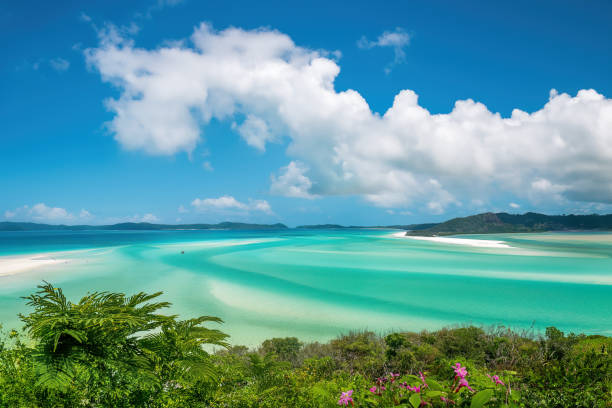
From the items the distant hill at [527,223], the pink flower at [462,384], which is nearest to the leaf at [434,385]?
the pink flower at [462,384]

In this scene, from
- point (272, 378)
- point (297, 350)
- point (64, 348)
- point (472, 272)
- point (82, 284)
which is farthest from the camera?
point (472, 272)

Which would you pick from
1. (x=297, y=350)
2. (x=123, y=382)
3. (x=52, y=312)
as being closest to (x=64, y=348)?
(x=52, y=312)

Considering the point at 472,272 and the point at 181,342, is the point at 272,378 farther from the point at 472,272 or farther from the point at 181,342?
the point at 472,272

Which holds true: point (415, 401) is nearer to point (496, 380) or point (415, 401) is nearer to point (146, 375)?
point (496, 380)

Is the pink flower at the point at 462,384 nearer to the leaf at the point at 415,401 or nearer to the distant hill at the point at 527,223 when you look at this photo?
the leaf at the point at 415,401

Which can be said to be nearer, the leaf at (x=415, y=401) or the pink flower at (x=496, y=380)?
the leaf at (x=415, y=401)

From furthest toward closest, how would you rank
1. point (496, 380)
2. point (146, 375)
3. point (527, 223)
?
1. point (527, 223)
2. point (496, 380)
3. point (146, 375)

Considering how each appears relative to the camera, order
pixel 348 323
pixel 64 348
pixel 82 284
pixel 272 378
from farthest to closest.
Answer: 1. pixel 82 284
2. pixel 348 323
3. pixel 272 378
4. pixel 64 348

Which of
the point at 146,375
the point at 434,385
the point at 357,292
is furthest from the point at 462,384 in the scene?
the point at 357,292
